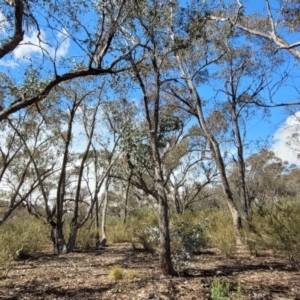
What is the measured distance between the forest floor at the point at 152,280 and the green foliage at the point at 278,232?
1.03ft

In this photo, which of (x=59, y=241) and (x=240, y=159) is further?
(x=240, y=159)

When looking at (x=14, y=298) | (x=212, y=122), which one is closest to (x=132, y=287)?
(x=14, y=298)

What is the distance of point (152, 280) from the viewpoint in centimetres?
625

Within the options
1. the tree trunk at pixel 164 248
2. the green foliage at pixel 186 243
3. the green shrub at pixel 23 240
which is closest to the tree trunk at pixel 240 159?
the green foliage at pixel 186 243

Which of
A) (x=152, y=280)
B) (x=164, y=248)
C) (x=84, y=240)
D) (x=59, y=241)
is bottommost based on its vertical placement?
(x=152, y=280)

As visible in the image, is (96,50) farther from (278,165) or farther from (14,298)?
(278,165)

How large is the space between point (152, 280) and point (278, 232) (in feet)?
10.3

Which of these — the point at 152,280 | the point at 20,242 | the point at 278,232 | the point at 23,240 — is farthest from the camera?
the point at 23,240

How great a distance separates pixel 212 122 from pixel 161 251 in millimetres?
12182

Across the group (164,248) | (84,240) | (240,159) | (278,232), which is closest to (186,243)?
(164,248)

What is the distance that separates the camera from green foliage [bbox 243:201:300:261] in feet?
24.1

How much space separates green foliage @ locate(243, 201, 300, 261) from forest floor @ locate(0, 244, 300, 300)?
0.31 meters

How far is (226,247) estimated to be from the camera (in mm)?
8680

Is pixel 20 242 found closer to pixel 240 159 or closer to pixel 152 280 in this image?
pixel 152 280
